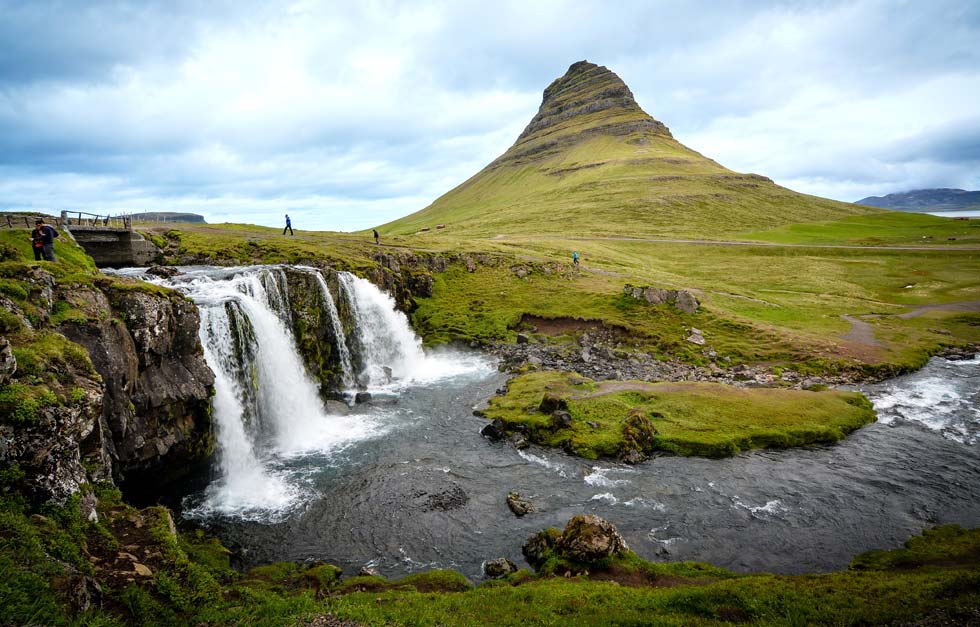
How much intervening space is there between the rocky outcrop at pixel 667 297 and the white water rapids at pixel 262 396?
30.2 metres

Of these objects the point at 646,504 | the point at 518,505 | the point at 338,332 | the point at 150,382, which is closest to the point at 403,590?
the point at 518,505

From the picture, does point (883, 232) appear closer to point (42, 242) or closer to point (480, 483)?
point (480, 483)

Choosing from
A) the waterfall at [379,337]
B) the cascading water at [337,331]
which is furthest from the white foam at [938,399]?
the cascading water at [337,331]

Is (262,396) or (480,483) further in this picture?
(262,396)

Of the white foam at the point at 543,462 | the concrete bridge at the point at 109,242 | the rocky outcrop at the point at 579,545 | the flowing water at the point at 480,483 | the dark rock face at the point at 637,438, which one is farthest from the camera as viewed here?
the concrete bridge at the point at 109,242

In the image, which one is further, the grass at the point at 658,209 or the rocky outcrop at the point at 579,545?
the grass at the point at 658,209

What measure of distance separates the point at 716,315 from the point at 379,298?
41273 mm

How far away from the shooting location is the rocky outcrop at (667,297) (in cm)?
5906

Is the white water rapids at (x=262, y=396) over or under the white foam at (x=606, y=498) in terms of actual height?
over

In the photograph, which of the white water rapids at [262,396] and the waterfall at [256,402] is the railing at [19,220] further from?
the waterfall at [256,402]

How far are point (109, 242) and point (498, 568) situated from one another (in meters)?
47.5

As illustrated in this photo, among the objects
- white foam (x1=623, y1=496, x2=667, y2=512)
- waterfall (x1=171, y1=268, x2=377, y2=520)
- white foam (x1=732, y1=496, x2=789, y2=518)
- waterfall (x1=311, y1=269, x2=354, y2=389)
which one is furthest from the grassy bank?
waterfall (x1=311, y1=269, x2=354, y2=389)

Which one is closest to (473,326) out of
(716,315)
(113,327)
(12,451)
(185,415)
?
(716,315)

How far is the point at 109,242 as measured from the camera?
44250mm
